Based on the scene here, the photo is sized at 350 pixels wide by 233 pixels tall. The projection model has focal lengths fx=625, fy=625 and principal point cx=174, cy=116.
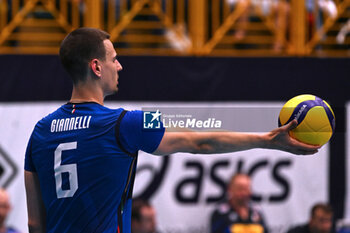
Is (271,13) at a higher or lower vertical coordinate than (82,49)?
lower

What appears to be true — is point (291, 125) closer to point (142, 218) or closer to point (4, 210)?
point (142, 218)

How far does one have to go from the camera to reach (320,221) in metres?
7.45

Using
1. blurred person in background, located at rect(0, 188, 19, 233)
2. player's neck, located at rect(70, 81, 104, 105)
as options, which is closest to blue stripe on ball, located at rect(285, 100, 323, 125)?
player's neck, located at rect(70, 81, 104, 105)

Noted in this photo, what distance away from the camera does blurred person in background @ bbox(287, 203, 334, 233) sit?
24.4 ft

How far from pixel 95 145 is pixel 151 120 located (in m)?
0.29

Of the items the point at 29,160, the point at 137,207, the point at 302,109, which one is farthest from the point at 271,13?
the point at 29,160

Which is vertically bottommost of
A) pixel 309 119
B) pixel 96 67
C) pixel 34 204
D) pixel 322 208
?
pixel 322 208

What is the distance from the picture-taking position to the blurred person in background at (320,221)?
7.44 meters

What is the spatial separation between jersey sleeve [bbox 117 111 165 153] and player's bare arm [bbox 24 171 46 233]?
576 millimetres

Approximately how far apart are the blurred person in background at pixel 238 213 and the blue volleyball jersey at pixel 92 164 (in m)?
4.24

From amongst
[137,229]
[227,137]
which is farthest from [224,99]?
[227,137]

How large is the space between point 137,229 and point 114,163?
13.5 ft

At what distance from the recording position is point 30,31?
769cm

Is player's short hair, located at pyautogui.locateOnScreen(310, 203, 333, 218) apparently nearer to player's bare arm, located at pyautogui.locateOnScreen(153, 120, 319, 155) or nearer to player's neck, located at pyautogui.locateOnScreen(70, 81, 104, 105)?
player's bare arm, located at pyautogui.locateOnScreen(153, 120, 319, 155)
